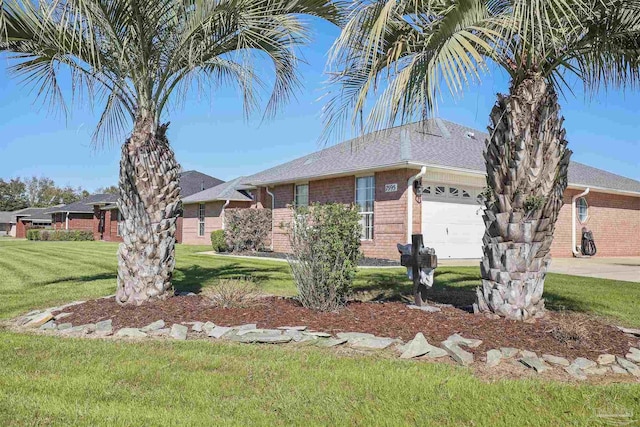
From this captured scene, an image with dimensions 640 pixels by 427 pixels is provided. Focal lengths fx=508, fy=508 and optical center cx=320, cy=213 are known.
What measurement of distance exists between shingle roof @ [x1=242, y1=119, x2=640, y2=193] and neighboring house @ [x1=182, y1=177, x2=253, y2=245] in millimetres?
3363

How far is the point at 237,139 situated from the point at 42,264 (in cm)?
969

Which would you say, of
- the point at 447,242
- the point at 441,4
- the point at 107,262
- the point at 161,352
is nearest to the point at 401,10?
the point at 441,4

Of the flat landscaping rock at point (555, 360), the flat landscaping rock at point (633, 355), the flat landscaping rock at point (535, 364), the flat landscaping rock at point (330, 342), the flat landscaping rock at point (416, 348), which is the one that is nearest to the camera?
the flat landscaping rock at point (535, 364)

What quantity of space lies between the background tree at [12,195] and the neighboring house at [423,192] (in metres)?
84.8

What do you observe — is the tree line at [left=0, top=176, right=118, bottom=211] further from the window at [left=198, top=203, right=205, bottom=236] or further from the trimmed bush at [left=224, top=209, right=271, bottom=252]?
the trimmed bush at [left=224, top=209, right=271, bottom=252]

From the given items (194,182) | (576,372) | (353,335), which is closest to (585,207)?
(576,372)

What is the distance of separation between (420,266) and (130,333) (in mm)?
3692

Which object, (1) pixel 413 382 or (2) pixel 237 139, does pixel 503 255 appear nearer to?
(1) pixel 413 382

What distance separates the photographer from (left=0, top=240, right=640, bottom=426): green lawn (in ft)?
10.7

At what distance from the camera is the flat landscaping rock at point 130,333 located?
552 centimetres

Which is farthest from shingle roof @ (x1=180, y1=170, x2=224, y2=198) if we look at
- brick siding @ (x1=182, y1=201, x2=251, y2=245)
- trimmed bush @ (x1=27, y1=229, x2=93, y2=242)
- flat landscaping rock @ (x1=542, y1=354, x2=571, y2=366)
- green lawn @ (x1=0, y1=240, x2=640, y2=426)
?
flat landscaping rock @ (x1=542, y1=354, x2=571, y2=366)

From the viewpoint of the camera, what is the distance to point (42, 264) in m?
15.1

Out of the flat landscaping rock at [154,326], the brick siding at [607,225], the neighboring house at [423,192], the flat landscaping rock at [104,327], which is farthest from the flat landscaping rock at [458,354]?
the brick siding at [607,225]

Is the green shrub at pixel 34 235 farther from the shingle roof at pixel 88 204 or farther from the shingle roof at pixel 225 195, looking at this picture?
the shingle roof at pixel 225 195
